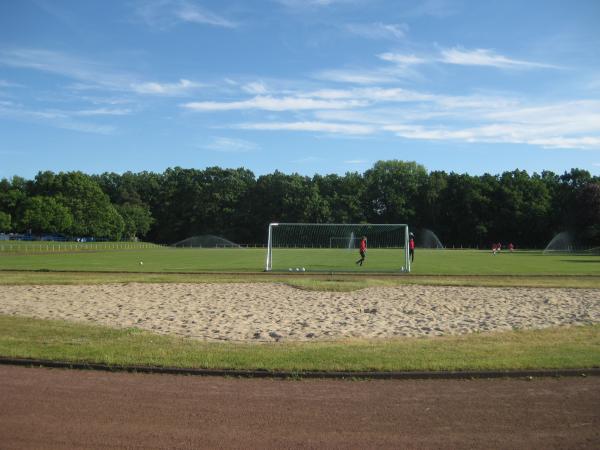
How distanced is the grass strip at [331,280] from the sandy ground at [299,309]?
170 cm

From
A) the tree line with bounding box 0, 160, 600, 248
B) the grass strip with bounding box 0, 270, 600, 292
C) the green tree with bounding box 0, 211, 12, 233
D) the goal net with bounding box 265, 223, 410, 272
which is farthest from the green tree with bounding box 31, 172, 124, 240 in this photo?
the grass strip with bounding box 0, 270, 600, 292

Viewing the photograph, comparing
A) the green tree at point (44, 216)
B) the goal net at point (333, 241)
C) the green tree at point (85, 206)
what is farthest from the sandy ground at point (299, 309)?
the green tree at point (85, 206)

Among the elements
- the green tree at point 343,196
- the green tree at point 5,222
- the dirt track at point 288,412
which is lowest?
the dirt track at point 288,412

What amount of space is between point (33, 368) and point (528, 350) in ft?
29.9

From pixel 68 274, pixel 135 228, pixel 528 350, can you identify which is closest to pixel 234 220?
pixel 135 228

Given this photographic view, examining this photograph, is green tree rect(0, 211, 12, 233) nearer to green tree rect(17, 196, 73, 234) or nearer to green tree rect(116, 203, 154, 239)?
green tree rect(17, 196, 73, 234)

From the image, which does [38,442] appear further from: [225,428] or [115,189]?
[115,189]

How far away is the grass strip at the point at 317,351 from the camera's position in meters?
9.86

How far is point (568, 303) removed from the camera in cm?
1964

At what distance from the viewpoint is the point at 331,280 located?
29.4 metres

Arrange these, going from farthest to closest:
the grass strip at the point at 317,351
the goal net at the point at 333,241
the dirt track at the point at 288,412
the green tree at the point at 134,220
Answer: the green tree at the point at 134,220
the goal net at the point at 333,241
the grass strip at the point at 317,351
the dirt track at the point at 288,412

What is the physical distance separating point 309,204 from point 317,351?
114664mm

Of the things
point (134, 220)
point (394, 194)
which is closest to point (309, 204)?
point (394, 194)

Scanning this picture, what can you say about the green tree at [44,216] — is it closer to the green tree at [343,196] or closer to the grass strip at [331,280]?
the green tree at [343,196]
